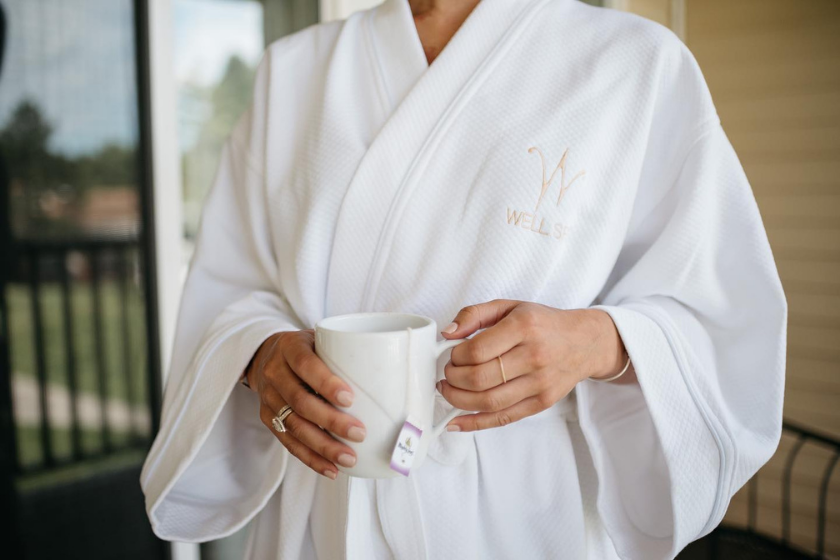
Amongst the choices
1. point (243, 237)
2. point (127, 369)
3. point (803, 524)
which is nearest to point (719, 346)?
point (243, 237)

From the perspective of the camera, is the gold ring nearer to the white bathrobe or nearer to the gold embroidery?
the white bathrobe

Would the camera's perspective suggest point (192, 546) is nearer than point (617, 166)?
No

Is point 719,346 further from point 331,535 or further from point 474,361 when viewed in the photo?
point 331,535

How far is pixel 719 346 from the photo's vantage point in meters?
0.84

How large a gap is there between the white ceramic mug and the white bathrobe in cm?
17

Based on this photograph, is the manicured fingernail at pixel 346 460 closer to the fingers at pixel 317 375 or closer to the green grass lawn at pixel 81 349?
the fingers at pixel 317 375

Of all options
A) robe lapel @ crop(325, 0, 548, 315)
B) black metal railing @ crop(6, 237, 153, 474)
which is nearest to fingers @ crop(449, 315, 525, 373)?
robe lapel @ crop(325, 0, 548, 315)

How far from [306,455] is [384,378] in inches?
6.1

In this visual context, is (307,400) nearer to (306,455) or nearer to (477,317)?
(306,455)

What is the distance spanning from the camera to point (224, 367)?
2.78 ft

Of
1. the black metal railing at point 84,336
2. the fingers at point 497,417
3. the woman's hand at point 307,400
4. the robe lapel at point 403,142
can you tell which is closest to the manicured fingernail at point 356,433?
the woman's hand at point 307,400

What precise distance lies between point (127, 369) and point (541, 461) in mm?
1241

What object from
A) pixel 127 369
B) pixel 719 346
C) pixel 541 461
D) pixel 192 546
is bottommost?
pixel 192 546

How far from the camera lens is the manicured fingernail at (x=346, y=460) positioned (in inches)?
24.2
